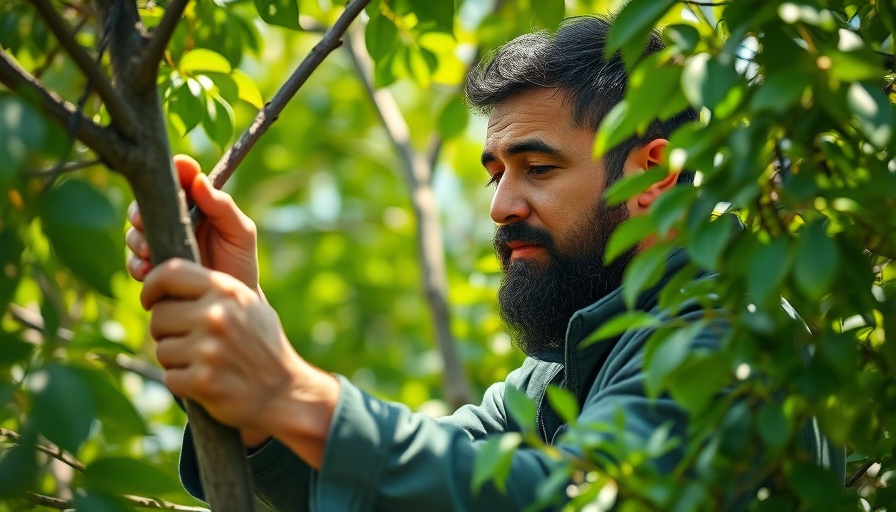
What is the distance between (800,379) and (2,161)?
3.36 ft

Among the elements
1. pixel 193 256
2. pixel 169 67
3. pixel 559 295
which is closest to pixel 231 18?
pixel 169 67

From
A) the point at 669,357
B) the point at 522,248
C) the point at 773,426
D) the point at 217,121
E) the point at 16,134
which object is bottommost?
the point at 773,426

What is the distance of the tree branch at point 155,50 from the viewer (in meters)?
1.70

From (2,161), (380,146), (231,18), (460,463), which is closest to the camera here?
(2,161)

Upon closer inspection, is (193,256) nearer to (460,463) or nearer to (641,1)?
(460,463)

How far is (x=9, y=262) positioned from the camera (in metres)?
1.52

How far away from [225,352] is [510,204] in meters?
1.58

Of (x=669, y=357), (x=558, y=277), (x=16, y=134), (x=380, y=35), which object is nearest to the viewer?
(x=16, y=134)

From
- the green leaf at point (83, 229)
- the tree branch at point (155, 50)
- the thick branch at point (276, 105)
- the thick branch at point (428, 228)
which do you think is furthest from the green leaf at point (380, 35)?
the thick branch at point (428, 228)

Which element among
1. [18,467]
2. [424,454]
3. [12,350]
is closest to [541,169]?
[424,454]

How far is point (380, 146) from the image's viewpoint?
1020 centimetres

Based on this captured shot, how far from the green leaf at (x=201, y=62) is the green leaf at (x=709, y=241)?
1544 millimetres

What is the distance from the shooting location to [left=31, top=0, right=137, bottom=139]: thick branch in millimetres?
1625

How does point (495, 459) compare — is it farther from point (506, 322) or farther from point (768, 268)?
point (506, 322)
